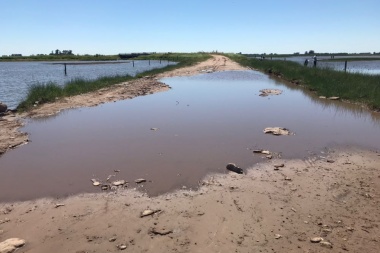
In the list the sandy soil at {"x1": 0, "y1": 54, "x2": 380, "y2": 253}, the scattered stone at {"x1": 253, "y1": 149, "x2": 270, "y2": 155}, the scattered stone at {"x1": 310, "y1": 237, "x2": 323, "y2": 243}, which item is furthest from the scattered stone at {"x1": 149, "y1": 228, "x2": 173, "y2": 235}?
the scattered stone at {"x1": 253, "y1": 149, "x2": 270, "y2": 155}

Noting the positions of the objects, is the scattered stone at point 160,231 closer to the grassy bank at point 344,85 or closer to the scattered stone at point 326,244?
the scattered stone at point 326,244

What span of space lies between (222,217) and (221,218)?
0.05m

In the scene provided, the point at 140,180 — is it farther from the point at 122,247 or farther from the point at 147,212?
the point at 122,247

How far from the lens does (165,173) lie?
27.2 feet

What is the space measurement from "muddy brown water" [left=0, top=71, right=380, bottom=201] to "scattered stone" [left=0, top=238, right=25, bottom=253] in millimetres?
1908

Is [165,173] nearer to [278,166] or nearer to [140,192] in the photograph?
[140,192]

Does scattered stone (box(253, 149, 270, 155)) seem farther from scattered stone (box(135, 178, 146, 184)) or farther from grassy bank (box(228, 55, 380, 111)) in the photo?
grassy bank (box(228, 55, 380, 111))

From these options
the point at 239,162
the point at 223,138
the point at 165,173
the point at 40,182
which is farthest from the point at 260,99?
the point at 40,182

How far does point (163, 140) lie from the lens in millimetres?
11383

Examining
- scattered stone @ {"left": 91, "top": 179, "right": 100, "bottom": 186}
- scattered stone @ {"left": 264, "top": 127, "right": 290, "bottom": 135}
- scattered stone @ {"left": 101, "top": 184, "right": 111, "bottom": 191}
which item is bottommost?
scattered stone @ {"left": 101, "top": 184, "right": 111, "bottom": 191}

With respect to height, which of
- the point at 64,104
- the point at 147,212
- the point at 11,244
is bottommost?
the point at 11,244

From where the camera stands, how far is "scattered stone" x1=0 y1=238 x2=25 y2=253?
5.09 meters

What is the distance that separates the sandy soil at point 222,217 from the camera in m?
5.22

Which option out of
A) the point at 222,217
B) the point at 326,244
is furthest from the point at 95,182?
the point at 326,244
